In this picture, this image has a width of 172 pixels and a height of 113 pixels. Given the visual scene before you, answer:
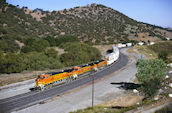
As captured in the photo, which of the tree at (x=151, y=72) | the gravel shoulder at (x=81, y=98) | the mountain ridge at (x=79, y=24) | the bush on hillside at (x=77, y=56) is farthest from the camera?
the mountain ridge at (x=79, y=24)

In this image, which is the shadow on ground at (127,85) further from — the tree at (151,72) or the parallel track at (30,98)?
the parallel track at (30,98)

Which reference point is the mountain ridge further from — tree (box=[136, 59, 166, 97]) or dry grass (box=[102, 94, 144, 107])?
tree (box=[136, 59, 166, 97])

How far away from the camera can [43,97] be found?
32812 millimetres

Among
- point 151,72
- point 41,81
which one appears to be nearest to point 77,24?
point 41,81

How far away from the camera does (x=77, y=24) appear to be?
475 feet

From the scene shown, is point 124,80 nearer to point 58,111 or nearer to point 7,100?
point 58,111

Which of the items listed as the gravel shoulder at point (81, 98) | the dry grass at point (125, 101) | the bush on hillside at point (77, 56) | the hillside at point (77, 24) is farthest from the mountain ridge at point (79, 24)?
the dry grass at point (125, 101)

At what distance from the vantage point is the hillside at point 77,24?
10575 centimetres

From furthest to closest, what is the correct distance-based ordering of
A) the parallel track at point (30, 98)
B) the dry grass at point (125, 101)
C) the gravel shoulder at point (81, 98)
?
1. the dry grass at point (125, 101)
2. the parallel track at point (30, 98)
3. the gravel shoulder at point (81, 98)

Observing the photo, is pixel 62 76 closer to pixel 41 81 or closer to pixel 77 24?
pixel 41 81

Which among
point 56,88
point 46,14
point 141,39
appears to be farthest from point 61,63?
point 141,39

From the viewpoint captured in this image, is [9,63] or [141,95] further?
[9,63]

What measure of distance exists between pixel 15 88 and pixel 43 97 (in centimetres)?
898

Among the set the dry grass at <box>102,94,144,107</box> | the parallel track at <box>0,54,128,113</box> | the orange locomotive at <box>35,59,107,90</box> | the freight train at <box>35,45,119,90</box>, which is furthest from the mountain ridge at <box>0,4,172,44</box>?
the dry grass at <box>102,94,144,107</box>
